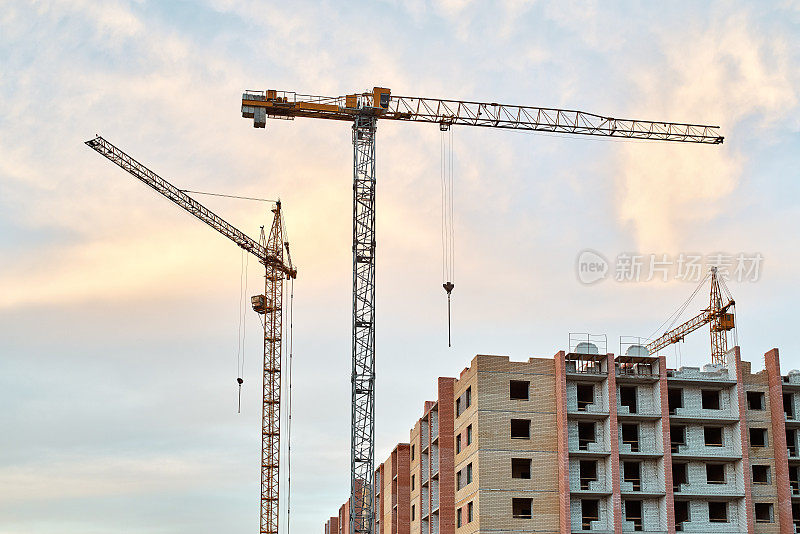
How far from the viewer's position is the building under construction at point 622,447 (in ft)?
287

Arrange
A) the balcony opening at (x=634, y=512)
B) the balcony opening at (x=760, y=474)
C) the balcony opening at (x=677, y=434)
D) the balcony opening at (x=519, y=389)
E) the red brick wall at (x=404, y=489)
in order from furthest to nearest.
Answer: the red brick wall at (x=404, y=489)
the balcony opening at (x=677, y=434)
the balcony opening at (x=760, y=474)
the balcony opening at (x=519, y=389)
the balcony opening at (x=634, y=512)

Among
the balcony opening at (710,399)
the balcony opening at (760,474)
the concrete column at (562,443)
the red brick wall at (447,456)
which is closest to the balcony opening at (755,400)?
the balcony opening at (710,399)

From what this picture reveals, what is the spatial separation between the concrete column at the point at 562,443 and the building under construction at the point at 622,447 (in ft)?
0.32

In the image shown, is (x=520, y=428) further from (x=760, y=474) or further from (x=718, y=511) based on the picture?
(x=760, y=474)

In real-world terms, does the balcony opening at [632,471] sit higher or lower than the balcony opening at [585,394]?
lower

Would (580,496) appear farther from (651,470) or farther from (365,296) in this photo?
(365,296)

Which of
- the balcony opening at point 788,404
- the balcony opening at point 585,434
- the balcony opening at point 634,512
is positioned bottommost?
the balcony opening at point 634,512

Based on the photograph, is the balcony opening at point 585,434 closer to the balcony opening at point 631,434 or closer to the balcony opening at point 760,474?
the balcony opening at point 631,434

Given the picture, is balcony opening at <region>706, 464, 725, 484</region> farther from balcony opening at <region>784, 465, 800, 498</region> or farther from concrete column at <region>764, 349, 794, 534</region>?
balcony opening at <region>784, 465, 800, 498</region>

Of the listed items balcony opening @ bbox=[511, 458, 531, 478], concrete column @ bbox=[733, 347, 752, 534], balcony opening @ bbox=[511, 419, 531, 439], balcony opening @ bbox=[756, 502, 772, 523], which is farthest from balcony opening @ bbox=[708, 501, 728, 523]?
balcony opening @ bbox=[511, 419, 531, 439]

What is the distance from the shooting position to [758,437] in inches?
3671

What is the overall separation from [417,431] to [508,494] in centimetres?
2403

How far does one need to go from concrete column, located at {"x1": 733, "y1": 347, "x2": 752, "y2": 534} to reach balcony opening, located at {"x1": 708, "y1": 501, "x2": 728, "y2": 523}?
2273mm

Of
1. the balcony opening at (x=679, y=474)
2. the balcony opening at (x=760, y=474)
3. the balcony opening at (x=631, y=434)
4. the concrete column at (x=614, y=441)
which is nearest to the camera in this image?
the concrete column at (x=614, y=441)
